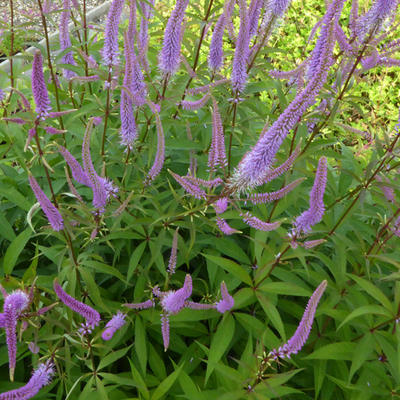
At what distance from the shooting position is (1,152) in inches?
114

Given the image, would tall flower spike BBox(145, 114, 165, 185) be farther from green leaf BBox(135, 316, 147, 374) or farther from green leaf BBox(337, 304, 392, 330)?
green leaf BBox(337, 304, 392, 330)

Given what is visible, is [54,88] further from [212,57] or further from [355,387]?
[355,387]

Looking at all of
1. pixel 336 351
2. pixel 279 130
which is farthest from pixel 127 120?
pixel 336 351

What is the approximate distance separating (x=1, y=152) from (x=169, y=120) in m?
1.24

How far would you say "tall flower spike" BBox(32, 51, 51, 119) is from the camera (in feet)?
5.25

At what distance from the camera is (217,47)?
2453 millimetres

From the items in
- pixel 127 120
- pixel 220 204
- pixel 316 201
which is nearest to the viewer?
pixel 316 201

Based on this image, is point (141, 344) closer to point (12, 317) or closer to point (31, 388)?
point (31, 388)

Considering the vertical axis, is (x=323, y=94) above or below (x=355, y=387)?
above

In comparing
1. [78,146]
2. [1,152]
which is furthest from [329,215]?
[1,152]

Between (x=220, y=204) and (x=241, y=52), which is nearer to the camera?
(x=220, y=204)

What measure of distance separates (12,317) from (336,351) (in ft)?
5.20

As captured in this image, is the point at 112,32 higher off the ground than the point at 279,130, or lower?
higher

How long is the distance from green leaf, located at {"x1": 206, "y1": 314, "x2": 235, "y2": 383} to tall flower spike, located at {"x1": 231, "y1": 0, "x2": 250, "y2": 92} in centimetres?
131
